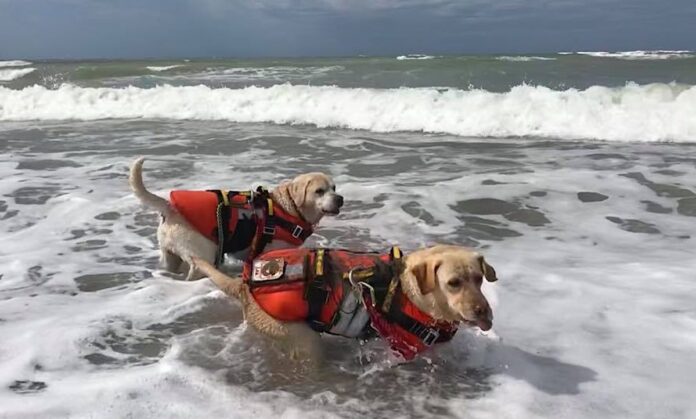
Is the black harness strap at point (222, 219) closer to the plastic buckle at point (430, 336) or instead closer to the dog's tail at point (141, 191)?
the dog's tail at point (141, 191)

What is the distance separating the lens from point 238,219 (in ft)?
15.2

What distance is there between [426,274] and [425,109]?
11173mm

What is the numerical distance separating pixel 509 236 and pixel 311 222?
194 centimetres

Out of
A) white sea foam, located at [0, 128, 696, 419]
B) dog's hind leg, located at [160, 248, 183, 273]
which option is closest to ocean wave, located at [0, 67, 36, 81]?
white sea foam, located at [0, 128, 696, 419]

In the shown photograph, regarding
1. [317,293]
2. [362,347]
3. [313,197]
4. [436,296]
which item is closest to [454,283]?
[436,296]

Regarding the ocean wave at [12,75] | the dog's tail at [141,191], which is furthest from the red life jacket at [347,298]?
the ocean wave at [12,75]

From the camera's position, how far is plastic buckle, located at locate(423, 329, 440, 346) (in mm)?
3314

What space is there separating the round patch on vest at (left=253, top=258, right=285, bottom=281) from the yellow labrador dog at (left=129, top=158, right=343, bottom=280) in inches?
46.5

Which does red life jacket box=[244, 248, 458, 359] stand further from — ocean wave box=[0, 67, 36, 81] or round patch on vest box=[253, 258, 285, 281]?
ocean wave box=[0, 67, 36, 81]

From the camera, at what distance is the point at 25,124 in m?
15.9

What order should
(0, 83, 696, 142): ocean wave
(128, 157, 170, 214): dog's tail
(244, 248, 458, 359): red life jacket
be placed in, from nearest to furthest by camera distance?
1. (244, 248, 458, 359): red life jacket
2. (128, 157, 170, 214): dog's tail
3. (0, 83, 696, 142): ocean wave

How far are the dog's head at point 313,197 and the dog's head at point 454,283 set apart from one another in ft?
5.69

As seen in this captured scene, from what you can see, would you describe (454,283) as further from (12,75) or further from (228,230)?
(12,75)

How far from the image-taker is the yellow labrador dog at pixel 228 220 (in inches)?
180
